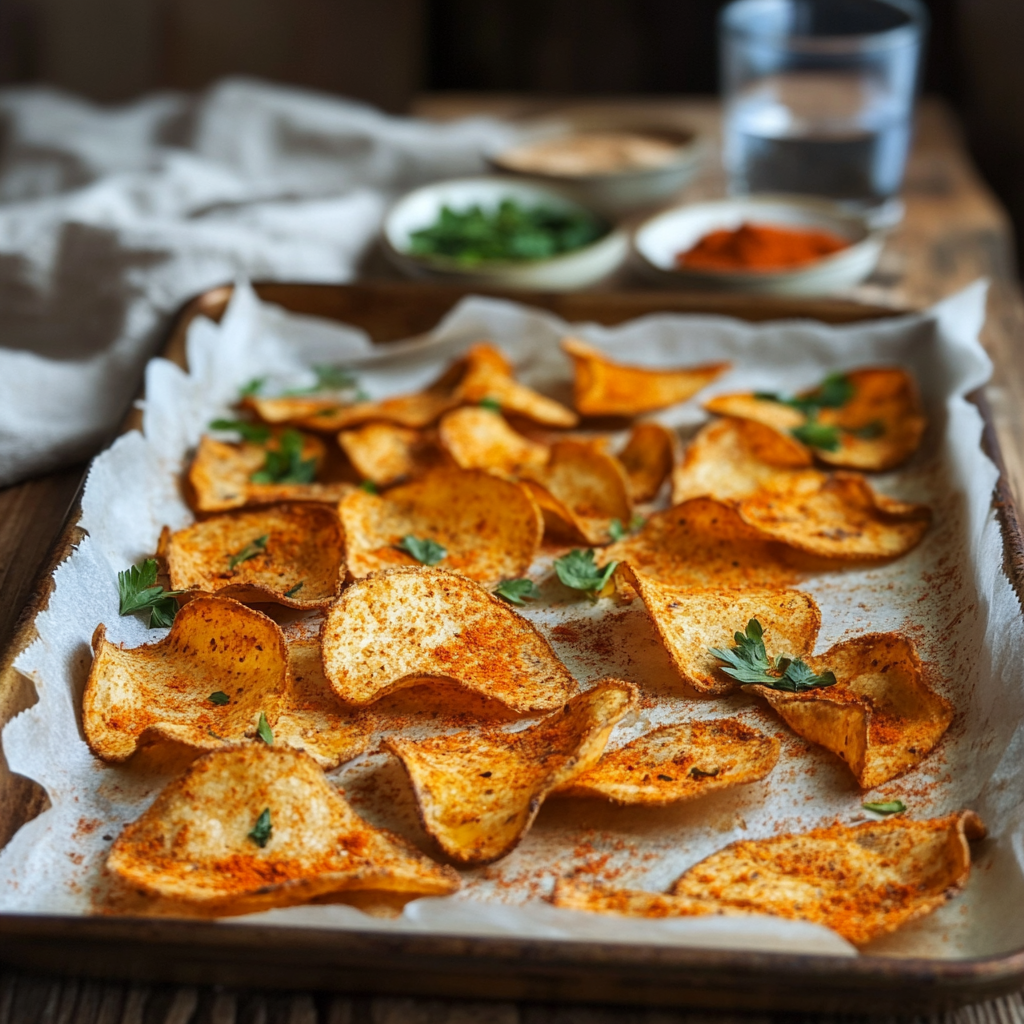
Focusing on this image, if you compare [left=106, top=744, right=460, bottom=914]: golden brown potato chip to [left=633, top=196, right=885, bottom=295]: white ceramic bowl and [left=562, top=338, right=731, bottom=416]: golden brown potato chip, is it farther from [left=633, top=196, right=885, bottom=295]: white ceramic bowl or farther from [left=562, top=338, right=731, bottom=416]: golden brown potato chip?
[left=633, top=196, right=885, bottom=295]: white ceramic bowl

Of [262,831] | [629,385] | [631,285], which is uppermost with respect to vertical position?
[262,831]

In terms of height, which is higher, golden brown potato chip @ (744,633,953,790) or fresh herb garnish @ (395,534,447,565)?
golden brown potato chip @ (744,633,953,790)

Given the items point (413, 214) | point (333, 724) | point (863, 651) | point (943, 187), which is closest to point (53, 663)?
point (333, 724)

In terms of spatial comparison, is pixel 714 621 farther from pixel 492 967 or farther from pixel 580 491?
pixel 492 967

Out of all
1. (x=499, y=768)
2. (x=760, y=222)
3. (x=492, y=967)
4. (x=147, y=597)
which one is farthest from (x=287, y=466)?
(x=760, y=222)

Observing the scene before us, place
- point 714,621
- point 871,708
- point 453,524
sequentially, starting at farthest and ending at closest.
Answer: point 453,524, point 714,621, point 871,708

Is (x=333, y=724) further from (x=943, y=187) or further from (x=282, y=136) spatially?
(x=943, y=187)

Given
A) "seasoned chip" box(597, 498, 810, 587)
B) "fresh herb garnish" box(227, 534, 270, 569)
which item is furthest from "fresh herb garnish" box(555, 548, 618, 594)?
"fresh herb garnish" box(227, 534, 270, 569)
